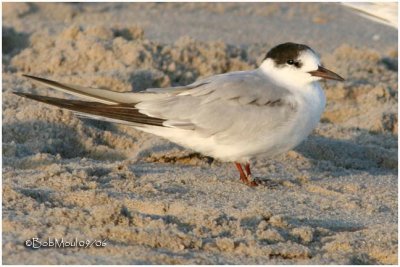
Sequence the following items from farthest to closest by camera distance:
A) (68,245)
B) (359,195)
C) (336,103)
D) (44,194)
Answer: (336,103) < (359,195) < (44,194) < (68,245)

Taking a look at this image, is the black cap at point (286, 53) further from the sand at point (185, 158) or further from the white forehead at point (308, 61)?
the sand at point (185, 158)

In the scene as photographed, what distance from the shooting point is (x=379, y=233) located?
3725 mm

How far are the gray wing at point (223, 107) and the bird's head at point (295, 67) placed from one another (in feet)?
0.75

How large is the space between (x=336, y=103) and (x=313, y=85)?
1405mm

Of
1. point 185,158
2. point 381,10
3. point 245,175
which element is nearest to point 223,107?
point 245,175

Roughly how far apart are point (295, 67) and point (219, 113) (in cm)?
58

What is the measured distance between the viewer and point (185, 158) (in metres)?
4.95

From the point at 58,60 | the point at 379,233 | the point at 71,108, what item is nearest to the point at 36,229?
the point at 71,108

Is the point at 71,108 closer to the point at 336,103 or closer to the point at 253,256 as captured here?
the point at 253,256

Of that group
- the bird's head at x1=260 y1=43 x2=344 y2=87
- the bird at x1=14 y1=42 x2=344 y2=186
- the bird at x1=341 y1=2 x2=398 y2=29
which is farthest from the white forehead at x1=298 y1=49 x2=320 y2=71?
the bird at x1=341 y1=2 x2=398 y2=29

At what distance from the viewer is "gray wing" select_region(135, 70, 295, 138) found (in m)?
4.53

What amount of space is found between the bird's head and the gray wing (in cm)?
Answer: 23

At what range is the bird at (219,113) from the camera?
4523mm

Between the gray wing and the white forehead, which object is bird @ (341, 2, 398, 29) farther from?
the gray wing
